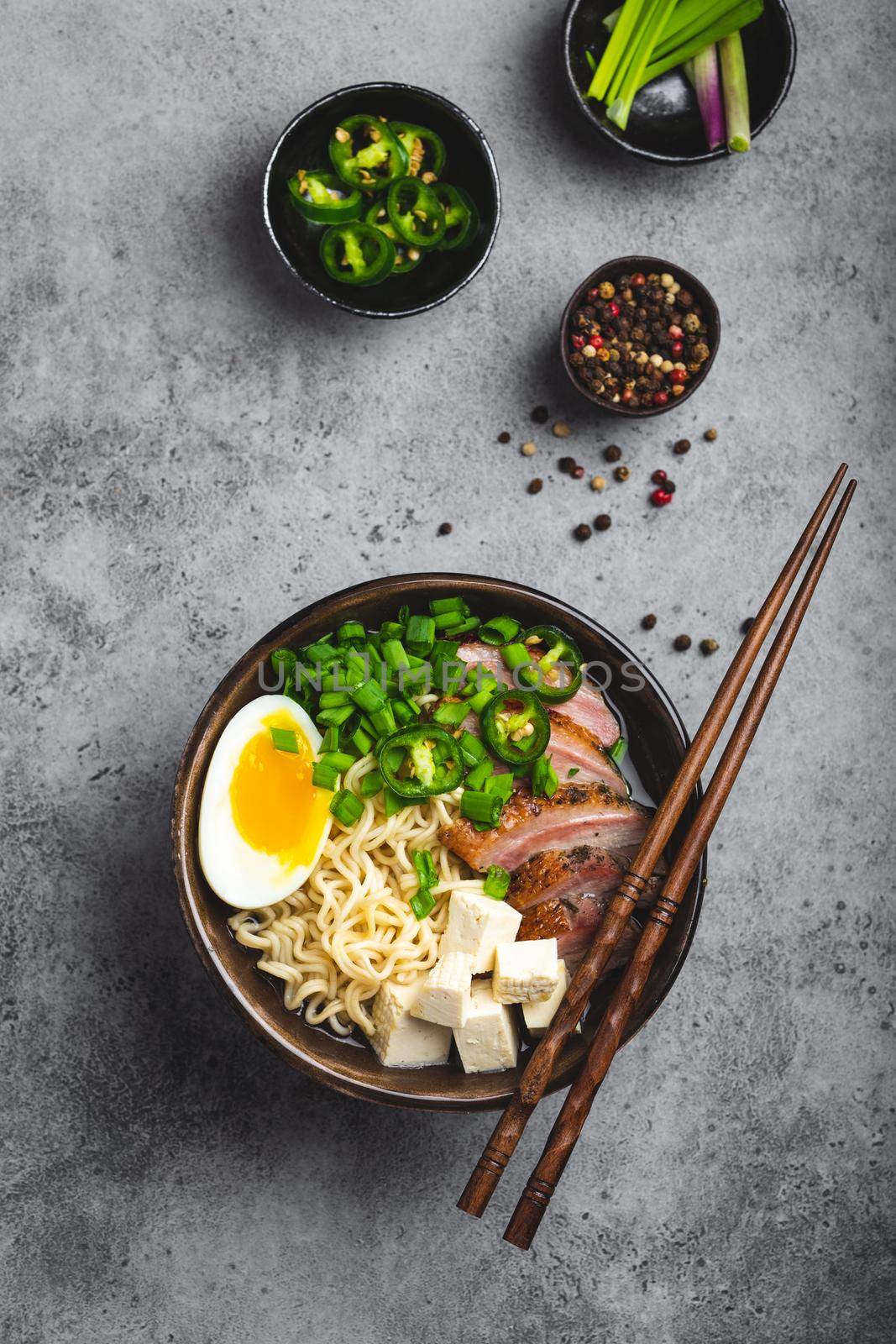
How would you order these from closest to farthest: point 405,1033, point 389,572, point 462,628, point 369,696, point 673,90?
point 405,1033 < point 369,696 < point 462,628 < point 389,572 < point 673,90

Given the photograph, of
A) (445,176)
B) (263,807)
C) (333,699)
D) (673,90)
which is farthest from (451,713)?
(673,90)

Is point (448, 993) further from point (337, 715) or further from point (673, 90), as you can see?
point (673, 90)

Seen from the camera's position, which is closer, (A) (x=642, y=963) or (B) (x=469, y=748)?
(A) (x=642, y=963)

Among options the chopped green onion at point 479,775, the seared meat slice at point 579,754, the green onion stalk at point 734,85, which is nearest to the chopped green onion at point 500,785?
the chopped green onion at point 479,775

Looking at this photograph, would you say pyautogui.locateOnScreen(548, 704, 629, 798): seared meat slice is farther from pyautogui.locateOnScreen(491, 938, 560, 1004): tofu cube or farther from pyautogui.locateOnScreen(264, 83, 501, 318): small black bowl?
pyautogui.locateOnScreen(264, 83, 501, 318): small black bowl

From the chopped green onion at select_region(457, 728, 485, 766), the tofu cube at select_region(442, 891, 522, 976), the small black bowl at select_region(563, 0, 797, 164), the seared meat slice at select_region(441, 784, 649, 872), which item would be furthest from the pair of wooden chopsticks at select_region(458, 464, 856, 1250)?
the small black bowl at select_region(563, 0, 797, 164)
